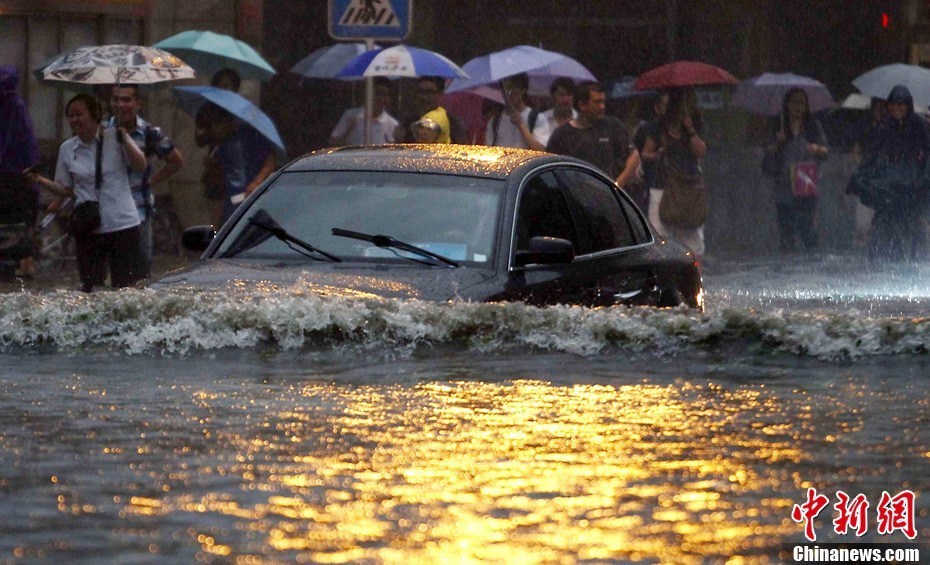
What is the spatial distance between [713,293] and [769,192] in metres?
8.78

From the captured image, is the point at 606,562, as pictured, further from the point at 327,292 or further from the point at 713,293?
the point at 713,293

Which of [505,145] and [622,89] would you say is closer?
[505,145]

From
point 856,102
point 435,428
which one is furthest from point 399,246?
Answer: point 856,102

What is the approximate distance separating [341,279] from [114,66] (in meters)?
5.76

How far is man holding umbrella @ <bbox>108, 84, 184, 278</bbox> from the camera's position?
13.1 metres

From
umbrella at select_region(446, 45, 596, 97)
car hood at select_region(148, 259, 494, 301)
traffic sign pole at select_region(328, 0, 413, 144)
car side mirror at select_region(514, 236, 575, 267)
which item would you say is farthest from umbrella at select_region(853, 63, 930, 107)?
car hood at select_region(148, 259, 494, 301)

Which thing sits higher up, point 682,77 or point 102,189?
point 682,77

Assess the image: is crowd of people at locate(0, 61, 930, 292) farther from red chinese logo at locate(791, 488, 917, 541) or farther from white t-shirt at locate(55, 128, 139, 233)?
red chinese logo at locate(791, 488, 917, 541)

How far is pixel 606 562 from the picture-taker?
4.84m

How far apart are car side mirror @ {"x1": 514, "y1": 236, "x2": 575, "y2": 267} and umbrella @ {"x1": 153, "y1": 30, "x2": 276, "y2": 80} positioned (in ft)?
32.9

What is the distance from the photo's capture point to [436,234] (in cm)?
910

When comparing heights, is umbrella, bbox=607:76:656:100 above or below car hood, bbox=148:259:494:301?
above

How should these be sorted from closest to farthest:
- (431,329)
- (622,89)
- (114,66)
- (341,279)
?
(431,329) → (341,279) → (114,66) → (622,89)

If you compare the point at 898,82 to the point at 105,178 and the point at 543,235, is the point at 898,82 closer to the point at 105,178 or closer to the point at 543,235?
the point at 105,178
